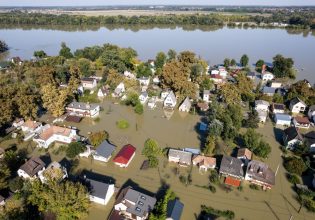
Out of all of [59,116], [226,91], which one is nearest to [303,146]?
[226,91]

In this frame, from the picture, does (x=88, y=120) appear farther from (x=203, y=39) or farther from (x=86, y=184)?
(x=203, y=39)

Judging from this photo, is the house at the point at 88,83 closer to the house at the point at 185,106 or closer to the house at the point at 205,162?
the house at the point at 185,106

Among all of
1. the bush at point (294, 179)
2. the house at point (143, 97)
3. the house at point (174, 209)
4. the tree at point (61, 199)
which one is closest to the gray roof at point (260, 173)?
the bush at point (294, 179)

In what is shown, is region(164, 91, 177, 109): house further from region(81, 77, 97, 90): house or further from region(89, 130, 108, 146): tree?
region(81, 77, 97, 90): house

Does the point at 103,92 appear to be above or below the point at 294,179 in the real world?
above

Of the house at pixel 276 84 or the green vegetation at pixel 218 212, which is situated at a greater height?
the house at pixel 276 84

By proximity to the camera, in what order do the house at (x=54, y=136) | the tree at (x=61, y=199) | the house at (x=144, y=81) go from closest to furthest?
the tree at (x=61, y=199), the house at (x=54, y=136), the house at (x=144, y=81)

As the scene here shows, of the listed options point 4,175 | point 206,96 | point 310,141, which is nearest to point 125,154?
point 4,175

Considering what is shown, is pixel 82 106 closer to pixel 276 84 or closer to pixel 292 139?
pixel 292 139
